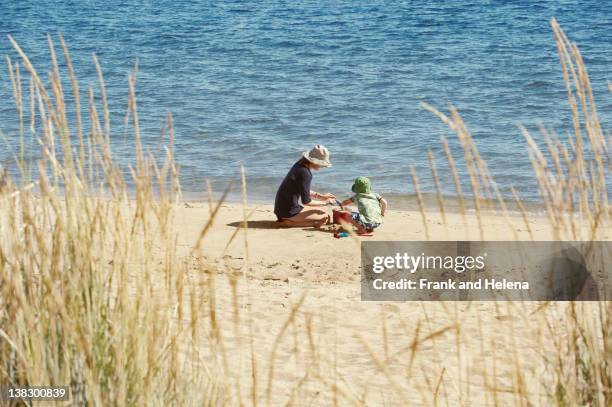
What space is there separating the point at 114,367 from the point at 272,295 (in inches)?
145

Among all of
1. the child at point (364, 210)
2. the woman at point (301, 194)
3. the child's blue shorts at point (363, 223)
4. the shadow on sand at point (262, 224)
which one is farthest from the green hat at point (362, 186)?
the shadow on sand at point (262, 224)

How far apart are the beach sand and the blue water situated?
2.36 m

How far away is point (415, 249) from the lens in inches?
341

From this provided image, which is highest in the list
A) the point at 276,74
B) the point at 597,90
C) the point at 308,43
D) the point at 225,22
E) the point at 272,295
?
the point at 225,22

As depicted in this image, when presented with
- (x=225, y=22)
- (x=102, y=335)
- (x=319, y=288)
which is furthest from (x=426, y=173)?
(x=225, y=22)

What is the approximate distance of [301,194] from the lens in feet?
29.9

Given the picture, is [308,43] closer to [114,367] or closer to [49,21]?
[49,21]

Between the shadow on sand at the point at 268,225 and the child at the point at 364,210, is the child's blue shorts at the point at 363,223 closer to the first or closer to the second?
the child at the point at 364,210

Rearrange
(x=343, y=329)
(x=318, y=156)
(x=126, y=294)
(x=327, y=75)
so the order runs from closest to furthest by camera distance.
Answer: (x=126, y=294) → (x=343, y=329) → (x=318, y=156) → (x=327, y=75)

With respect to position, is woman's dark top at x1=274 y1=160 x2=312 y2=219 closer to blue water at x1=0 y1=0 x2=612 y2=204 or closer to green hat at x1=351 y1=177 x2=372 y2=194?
green hat at x1=351 y1=177 x2=372 y2=194

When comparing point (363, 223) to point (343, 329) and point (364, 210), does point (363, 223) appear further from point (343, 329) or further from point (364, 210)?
point (343, 329)

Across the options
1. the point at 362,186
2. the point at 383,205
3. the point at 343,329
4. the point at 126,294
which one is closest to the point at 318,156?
the point at 362,186

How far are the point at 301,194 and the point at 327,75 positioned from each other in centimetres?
1066

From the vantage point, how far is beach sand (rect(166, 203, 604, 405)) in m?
3.24
